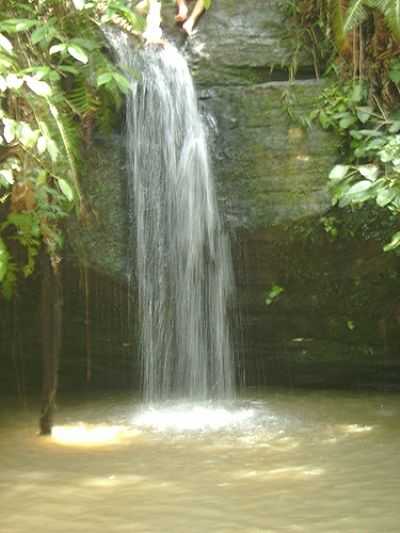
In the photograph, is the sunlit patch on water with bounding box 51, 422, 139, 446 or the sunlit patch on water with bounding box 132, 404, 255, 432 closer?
the sunlit patch on water with bounding box 51, 422, 139, 446

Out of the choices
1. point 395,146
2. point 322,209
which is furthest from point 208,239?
point 395,146

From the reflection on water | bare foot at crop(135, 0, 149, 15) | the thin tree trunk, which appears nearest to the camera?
the reflection on water

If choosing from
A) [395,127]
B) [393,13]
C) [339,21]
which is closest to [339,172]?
[395,127]

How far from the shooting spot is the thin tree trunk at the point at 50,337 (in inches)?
211

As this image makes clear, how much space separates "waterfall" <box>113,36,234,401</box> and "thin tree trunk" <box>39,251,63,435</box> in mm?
937

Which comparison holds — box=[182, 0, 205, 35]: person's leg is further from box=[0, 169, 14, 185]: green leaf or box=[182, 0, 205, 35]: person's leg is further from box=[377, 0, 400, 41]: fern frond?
box=[0, 169, 14, 185]: green leaf

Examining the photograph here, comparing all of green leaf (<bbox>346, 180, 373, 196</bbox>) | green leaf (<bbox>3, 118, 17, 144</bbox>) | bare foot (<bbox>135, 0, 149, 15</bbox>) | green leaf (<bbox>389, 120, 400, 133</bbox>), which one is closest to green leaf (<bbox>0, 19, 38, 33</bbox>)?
green leaf (<bbox>3, 118, 17, 144</bbox>)

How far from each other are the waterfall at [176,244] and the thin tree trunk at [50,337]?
937 mm

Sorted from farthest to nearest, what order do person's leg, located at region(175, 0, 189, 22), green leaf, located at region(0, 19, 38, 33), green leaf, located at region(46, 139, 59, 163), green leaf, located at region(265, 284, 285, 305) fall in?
person's leg, located at region(175, 0, 189, 22) < green leaf, located at region(265, 284, 285, 305) < green leaf, located at region(0, 19, 38, 33) < green leaf, located at region(46, 139, 59, 163)

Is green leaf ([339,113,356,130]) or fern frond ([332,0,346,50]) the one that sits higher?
fern frond ([332,0,346,50])

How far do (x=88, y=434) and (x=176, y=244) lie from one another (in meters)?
1.64

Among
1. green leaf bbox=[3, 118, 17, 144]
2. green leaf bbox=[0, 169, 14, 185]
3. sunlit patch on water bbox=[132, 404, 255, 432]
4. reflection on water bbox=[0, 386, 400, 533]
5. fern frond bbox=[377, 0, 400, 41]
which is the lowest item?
reflection on water bbox=[0, 386, 400, 533]

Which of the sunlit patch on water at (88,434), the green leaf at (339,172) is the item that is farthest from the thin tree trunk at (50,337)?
the green leaf at (339,172)

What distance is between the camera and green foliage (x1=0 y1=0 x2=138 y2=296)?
469cm
